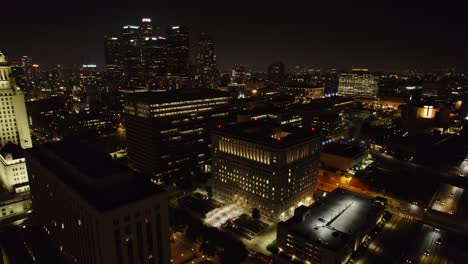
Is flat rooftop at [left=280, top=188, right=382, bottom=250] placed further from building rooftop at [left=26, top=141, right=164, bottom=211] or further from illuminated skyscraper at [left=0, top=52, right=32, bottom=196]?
illuminated skyscraper at [left=0, top=52, right=32, bottom=196]

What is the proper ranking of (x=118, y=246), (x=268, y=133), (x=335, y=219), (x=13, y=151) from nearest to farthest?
1. (x=118, y=246)
2. (x=335, y=219)
3. (x=13, y=151)
4. (x=268, y=133)

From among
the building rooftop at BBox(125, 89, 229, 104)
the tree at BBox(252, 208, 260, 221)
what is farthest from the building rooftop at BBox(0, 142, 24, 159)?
the tree at BBox(252, 208, 260, 221)

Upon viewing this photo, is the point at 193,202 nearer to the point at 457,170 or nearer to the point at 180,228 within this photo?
the point at 180,228

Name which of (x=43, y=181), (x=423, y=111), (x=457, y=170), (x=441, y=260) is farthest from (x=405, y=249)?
(x=423, y=111)

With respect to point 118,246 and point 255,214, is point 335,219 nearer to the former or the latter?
point 255,214

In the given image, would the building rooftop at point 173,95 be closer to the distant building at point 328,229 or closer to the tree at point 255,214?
the tree at point 255,214

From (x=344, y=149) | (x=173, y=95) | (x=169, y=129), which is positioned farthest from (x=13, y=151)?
(x=344, y=149)

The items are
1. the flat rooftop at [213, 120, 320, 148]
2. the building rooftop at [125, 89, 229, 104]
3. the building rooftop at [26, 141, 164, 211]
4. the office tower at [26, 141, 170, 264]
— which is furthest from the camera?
the building rooftop at [125, 89, 229, 104]
